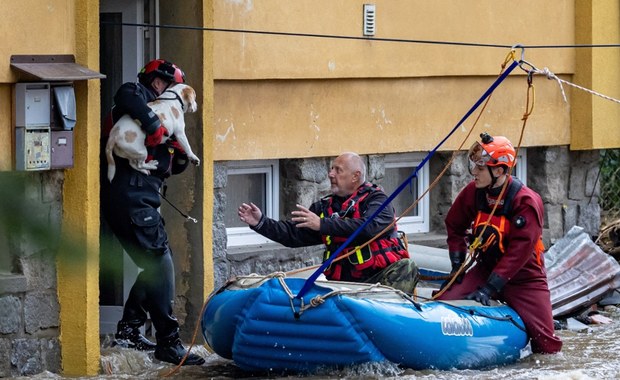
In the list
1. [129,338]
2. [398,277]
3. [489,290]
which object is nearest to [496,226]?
[489,290]

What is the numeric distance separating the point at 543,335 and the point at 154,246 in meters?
2.44

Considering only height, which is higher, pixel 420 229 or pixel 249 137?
pixel 249 137

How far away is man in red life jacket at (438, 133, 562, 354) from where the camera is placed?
6.70m

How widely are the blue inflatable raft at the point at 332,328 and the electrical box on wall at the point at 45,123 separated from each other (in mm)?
1230

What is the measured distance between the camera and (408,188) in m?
9.72

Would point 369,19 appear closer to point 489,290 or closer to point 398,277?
point 398,277

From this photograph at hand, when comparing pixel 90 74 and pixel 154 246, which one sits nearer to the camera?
pixel 90 74

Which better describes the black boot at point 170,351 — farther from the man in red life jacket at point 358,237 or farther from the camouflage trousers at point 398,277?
the camouflage trousers at point 398,277

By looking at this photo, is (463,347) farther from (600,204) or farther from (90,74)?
(600,204)

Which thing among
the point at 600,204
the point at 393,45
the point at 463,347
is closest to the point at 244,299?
the point at 463,347

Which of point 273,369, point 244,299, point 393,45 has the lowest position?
point 273,369

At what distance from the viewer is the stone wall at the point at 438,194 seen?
26.6ft

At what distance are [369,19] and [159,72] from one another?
104 inches

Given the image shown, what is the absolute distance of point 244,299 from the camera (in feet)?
20.1
